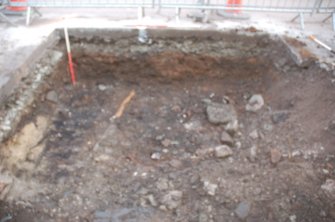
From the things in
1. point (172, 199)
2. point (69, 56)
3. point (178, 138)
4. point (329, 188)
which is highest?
point (69, 56)

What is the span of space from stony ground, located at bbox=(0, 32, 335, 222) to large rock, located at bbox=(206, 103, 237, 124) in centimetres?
2

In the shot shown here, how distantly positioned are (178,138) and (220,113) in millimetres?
729

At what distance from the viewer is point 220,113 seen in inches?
197

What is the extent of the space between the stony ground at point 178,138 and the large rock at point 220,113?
2 centimetres

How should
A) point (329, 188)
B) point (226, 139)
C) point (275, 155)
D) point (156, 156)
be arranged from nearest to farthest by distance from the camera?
point (329, 188), point (275, 155), point (156, 156), point (226, 139)

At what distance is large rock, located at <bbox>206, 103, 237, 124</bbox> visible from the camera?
492cm

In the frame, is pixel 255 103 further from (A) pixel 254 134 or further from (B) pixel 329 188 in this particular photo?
(B) pixel 329 188

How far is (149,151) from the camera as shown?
4.55m

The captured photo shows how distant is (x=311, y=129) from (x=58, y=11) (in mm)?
4536

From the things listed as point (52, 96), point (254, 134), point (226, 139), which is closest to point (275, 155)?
point (254, 134)

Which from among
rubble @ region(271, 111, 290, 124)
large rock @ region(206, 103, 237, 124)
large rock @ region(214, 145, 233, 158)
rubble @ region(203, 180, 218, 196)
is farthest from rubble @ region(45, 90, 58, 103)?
rubble @ region(271, 111, 290, 124)

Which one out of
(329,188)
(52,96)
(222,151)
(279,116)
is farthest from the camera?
(52,96)

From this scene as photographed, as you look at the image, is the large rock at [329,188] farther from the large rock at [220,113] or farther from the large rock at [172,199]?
the large rock at [220,113]

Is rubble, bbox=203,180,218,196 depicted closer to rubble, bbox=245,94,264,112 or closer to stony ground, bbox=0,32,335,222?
stony ground, bbox=0,32,335,222
